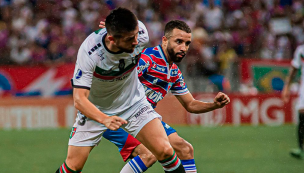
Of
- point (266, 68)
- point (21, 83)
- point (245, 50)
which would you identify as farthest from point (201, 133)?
point (21, 83)

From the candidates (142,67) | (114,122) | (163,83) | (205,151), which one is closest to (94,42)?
(114,122)

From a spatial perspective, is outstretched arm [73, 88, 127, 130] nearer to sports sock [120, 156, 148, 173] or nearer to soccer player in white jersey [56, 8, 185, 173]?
soccer player in white jersey [56, 8, 185, 173]

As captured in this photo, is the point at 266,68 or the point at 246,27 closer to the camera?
the point at 266,68

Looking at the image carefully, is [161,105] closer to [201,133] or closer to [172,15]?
[201,133]

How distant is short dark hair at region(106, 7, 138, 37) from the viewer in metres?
4.34

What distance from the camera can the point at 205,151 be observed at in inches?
377

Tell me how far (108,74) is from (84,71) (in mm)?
393

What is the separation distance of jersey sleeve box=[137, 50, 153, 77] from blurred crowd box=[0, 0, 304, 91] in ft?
28.5

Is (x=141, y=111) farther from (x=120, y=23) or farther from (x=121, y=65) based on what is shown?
(x=120, y=23)

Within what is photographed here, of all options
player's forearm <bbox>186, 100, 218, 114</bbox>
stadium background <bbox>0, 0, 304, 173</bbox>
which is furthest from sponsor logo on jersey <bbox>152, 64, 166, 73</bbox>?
stadium background <bbox>0, 0, 304, 173</bbox>

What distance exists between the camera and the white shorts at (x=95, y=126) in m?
5.01

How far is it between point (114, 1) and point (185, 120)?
5396 mm

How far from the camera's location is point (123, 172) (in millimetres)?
5434

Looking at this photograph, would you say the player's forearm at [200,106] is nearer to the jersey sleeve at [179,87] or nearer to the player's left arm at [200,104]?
the player's left arm at [200,104]
